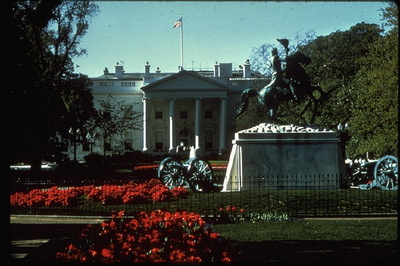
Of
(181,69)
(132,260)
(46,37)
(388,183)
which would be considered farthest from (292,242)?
(181,69)

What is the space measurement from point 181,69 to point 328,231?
189 feet

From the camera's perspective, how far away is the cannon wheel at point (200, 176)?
17.6 metres

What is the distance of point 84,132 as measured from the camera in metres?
34.6

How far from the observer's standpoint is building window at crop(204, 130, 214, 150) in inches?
2675

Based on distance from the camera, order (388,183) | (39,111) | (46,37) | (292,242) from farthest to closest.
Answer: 1. (46,37)
2. (39,111)
3. (388,183)
4. (292,242)

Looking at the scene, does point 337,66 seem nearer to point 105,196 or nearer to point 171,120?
point 105,196

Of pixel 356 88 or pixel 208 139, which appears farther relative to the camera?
pixel 208 139

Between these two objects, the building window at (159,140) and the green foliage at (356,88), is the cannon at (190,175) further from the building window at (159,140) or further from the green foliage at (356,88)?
the building window at (159,140)

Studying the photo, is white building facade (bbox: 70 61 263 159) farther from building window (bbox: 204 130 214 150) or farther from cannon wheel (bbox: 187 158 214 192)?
cannon wheel (bbox: 187 158 214 192)

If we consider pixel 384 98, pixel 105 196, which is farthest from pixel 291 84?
pixel 384 98

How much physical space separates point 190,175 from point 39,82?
21.6ft

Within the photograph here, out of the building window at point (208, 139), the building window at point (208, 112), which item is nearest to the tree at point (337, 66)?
the building window at point (208, 139)

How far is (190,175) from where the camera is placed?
18.0m

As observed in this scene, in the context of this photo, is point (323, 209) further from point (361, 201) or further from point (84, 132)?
point (84, 132)
